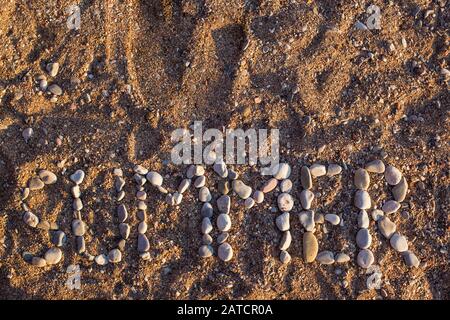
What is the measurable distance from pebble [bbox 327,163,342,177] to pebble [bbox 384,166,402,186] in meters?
0.25

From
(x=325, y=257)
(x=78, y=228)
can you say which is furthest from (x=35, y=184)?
(x=325, y=257)

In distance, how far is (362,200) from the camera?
8.85ft

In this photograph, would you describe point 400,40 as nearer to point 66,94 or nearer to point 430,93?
point 430,93

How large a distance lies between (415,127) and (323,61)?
0.61 metres

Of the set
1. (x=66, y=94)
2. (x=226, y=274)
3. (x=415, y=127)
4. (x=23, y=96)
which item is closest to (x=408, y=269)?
(x=415, y=127)

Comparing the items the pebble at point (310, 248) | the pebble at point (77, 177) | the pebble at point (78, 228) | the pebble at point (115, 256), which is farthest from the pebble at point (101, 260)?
the pebble at point (310, 248)

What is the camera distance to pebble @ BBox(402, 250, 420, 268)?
2.68 meters

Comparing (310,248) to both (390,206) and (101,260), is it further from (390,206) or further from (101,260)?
(101,260)

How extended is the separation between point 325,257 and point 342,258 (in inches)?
3.5

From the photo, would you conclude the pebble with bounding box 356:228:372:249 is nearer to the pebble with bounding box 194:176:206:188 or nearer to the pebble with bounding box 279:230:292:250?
the pebble with bounding box 279:230:292:250

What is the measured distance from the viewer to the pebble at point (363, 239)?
2.67 metres

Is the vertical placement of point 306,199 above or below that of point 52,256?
above

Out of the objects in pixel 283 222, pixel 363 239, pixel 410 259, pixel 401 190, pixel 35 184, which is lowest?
pixel 410 259

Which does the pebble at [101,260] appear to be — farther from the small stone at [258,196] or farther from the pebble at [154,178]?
the small stone at [258,196]
